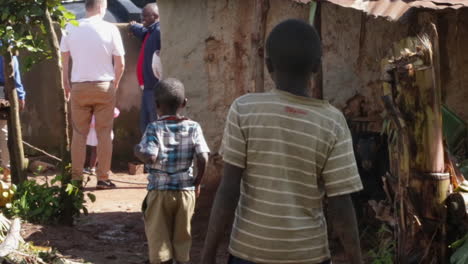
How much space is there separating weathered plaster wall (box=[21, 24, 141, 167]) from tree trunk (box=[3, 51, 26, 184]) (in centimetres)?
344

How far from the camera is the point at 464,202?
185 inches

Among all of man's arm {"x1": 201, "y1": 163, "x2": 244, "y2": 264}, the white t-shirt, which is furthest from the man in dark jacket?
man's arm {"x1": 201, "y1": 163, "x2": 244, "y2": 264}

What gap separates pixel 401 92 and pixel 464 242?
905 mm

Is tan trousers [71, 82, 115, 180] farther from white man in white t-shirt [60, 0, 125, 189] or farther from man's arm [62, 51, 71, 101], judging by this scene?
man's arm [62, 51, 71, 101]

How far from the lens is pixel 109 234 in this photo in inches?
282

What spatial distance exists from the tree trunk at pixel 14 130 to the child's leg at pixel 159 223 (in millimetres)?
2479

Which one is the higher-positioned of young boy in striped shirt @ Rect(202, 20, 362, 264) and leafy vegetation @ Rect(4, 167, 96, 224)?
young boy in striped shirt @ Rect(202, 20, 362, 264)

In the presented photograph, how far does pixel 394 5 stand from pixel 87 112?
13.2 feet

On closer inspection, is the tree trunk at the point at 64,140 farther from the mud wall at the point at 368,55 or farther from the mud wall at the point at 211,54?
the mud wall at the point at 368,55

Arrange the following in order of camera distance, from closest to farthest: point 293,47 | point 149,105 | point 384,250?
point 293,47 → point 384,250 → point 149,105

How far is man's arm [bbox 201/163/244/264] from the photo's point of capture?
120 inches

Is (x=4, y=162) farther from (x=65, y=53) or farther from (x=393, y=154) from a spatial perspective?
(x=393, y=154)

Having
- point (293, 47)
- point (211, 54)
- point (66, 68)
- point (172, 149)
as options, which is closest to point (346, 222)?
point (293, 47)

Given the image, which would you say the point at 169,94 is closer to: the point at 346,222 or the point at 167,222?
the point at 167,222
